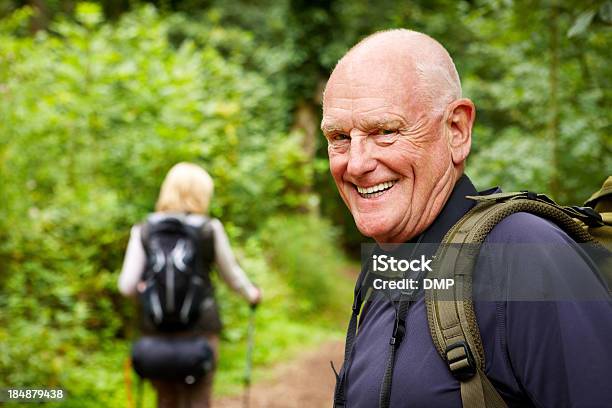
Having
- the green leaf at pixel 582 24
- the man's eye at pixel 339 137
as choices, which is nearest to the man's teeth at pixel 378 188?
the man's eye at pixel 339 137

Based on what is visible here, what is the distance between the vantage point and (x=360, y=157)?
1763 mm

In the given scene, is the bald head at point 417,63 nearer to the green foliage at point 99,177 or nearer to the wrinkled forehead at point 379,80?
the wrinkled forehead at point 379,80

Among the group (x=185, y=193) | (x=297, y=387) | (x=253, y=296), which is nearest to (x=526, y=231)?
(x=185, y=193)

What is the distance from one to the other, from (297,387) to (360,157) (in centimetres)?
648

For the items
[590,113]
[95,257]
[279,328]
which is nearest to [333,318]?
[279,328]

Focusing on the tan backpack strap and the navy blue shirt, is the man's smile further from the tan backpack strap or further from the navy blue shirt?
the navy blue shirt

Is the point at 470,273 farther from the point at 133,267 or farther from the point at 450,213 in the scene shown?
the point at 133,267

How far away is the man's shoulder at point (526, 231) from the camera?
4.82 feet

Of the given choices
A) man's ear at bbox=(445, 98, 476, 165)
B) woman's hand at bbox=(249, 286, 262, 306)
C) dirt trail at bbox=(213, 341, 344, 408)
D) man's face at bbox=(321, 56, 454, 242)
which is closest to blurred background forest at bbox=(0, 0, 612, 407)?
dirt trail at bbox=(213, 341, 344, 408)

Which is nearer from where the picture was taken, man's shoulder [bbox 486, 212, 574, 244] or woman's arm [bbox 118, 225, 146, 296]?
man's shoulder [bbox 486, 212, 574, 244]

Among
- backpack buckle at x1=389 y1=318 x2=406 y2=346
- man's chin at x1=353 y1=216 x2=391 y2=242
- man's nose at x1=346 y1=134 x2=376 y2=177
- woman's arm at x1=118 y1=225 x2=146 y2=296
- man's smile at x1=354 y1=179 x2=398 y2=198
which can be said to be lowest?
backpack buckle at x1=389 y1=318 x2=406 y2=346

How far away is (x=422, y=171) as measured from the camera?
5.76 ft

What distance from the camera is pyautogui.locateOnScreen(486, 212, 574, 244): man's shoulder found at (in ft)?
4.82

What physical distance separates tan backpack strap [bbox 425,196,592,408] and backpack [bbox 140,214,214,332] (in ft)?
9.78
